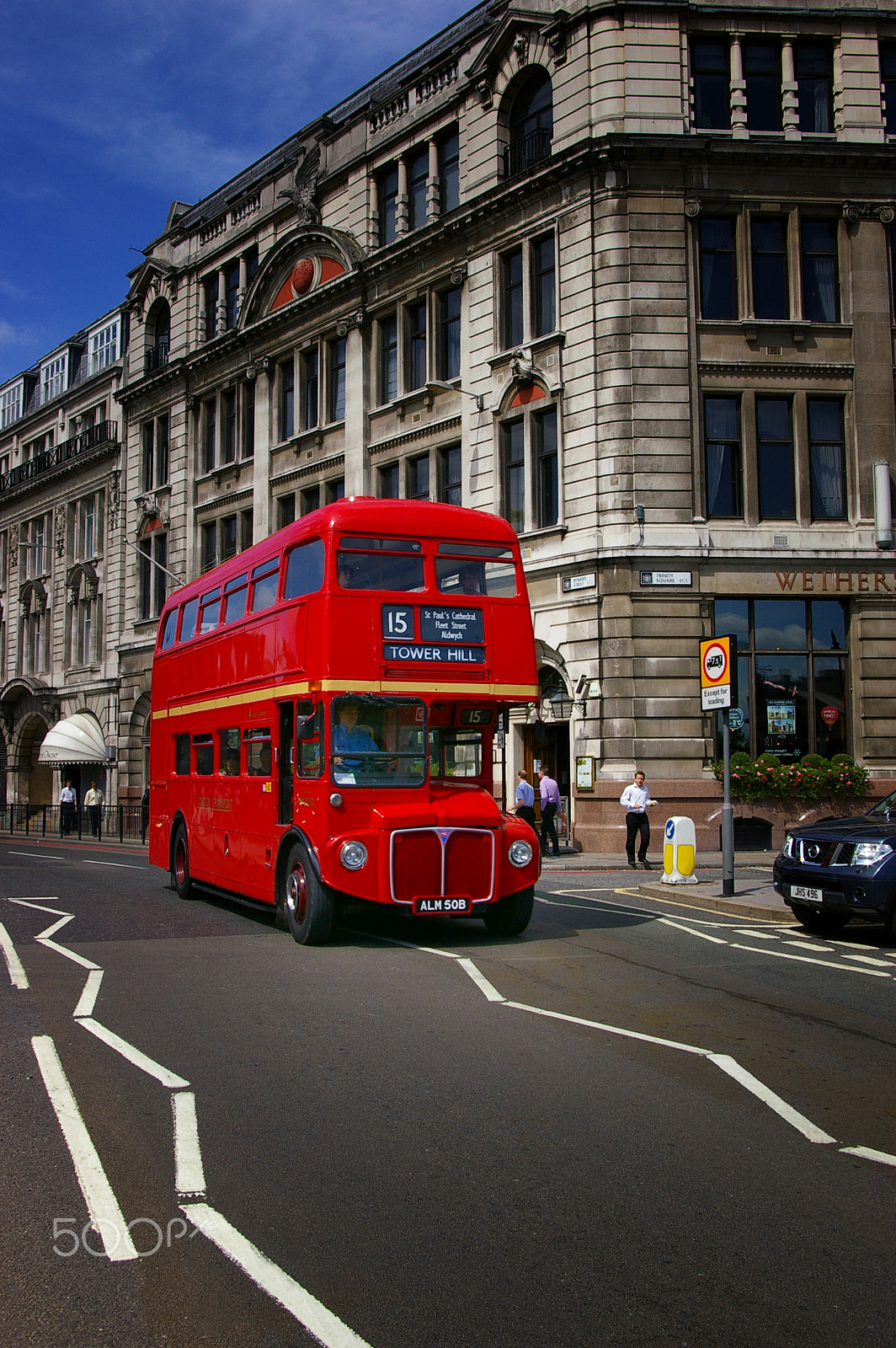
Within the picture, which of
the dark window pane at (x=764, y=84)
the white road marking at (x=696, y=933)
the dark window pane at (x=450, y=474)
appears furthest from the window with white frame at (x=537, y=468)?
the white road marking at (x=696, y=933)

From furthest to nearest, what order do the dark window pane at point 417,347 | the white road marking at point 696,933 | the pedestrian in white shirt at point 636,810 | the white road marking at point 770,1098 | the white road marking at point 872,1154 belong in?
the dark window pane at point 417,347 < the pedestrian in white shirt at point 636,810 < the white road marking at point 696,933 < the white road marking at point 770,1098 < the white road marking at point 872,1154

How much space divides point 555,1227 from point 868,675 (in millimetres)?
21919

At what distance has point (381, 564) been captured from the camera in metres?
11.2

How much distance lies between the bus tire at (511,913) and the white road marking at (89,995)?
3.96 meters

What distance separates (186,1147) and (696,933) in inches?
329

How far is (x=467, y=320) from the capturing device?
28469 millimetres

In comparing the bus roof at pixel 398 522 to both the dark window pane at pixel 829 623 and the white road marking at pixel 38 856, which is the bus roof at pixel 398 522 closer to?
the dark window pane at pixel 829 623

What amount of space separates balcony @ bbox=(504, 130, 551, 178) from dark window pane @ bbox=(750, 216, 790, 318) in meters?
5.31

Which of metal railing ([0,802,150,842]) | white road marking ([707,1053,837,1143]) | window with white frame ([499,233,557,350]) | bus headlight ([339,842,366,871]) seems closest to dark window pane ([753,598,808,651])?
window with white frame ([499,233,557,350])

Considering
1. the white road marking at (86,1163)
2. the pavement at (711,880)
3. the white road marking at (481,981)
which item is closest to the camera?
the white road marking at (86,1163)

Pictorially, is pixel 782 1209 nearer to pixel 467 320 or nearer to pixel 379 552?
pixel 379 552

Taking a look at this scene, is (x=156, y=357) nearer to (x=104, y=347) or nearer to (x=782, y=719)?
(x=104, y=347)

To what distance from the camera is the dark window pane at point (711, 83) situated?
25.4m

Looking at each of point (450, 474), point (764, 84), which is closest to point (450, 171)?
point (450, 474)
